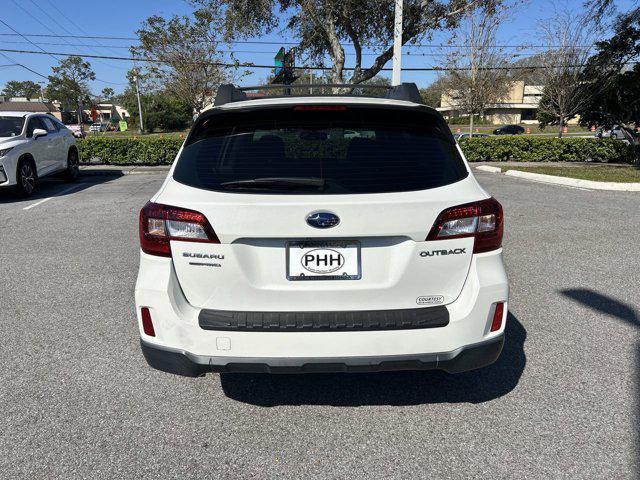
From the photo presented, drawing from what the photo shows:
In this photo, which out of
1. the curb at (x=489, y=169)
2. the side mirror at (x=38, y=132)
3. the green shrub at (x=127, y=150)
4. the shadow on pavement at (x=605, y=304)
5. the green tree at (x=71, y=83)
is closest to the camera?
the shadow on pavement at (x=605, y=304)

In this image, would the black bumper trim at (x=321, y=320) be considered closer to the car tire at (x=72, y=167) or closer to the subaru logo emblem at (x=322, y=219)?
the subaru logo emblem at (x=322, y=219)

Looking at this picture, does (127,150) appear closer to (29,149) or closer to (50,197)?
(29,149)

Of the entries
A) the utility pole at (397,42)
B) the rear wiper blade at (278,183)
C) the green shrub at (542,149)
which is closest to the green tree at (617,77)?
the green shrub at (542,149)

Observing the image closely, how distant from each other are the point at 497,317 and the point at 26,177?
10980 millimetres

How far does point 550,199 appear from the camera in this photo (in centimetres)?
1026

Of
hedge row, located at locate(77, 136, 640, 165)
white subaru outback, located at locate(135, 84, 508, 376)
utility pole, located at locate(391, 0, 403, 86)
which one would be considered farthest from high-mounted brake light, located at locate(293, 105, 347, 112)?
hedge row, located at locate(77, 136, 640, 165)

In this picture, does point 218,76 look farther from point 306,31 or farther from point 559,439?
point 559,439

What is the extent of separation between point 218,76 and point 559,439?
113ft

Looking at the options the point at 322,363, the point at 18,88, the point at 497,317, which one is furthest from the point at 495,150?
the point at 18,88

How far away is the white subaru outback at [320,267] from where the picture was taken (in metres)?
2.31

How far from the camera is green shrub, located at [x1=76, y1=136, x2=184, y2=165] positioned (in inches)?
688

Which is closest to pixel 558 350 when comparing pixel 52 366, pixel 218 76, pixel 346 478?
pixel 346 478

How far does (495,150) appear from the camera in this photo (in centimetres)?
1881

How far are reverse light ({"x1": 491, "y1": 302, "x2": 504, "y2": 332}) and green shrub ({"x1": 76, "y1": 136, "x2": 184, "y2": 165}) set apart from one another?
1640 cm
